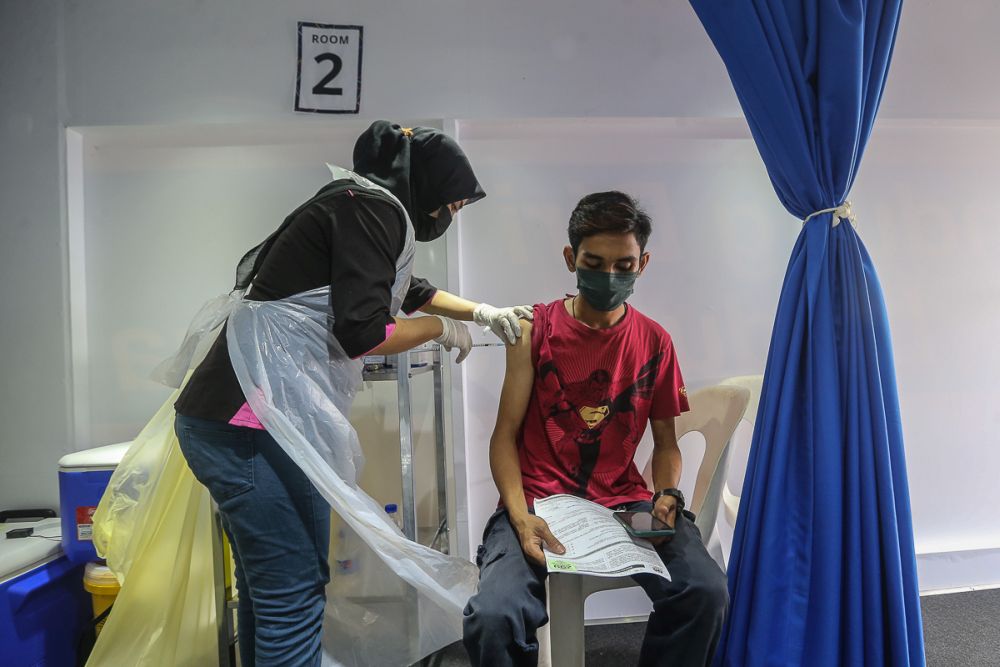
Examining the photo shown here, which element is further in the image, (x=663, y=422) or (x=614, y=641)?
(x=614, y=641)

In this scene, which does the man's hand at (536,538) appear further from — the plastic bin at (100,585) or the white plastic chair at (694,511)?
the plastic bin at (100,585)

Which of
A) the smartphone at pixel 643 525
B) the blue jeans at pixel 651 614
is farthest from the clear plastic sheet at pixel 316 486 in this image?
the smartphone at pixel 643 525

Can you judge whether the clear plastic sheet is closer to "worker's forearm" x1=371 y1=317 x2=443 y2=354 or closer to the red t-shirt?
"worker's forearm" x1=371 y1=317 x2=443 y2=354

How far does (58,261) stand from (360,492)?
1543 mm

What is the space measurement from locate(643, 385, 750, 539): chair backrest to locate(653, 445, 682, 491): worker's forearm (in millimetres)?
91

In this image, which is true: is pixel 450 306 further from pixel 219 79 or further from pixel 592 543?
pixel 219 79

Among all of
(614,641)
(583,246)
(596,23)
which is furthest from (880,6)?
(614,641)

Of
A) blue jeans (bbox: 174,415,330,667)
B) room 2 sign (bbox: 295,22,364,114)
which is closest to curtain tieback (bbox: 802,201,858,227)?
blue jeans (bbox: 174,415,330,667)

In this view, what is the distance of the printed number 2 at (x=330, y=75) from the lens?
1863mm

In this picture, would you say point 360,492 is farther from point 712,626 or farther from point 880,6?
point 880,6

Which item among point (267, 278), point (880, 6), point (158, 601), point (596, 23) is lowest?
point (158, 601)

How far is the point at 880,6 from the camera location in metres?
1.21

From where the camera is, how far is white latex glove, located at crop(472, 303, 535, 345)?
1379 millimetres

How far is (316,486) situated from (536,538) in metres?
0.44
